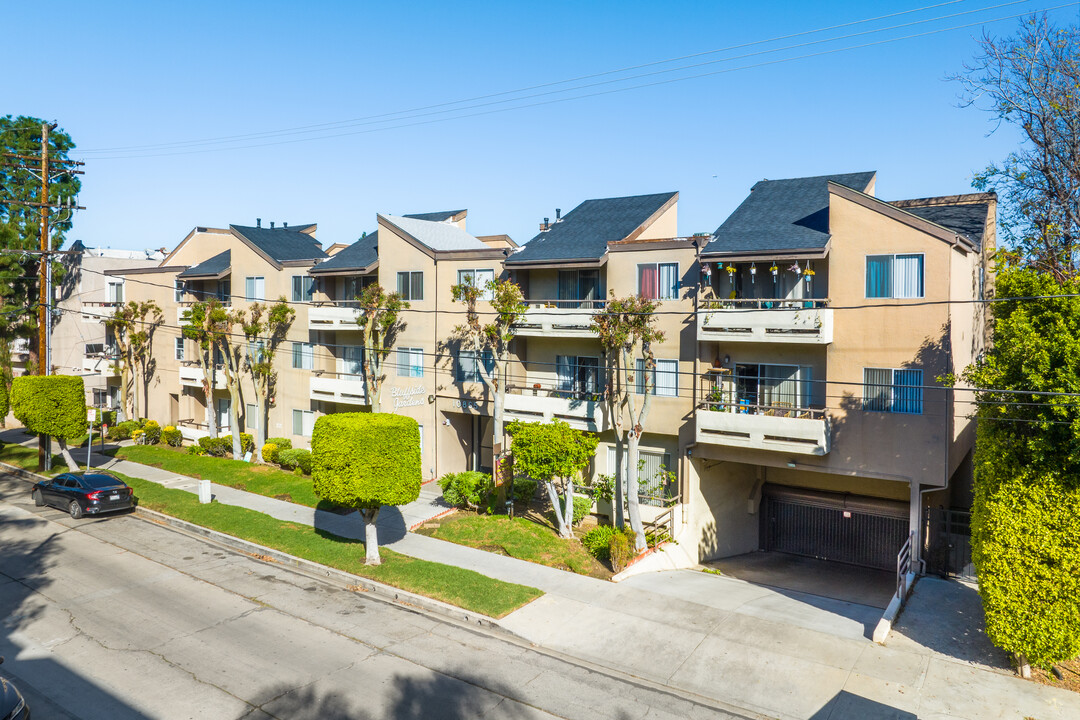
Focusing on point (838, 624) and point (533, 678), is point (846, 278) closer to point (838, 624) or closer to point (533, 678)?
point (838, 624)

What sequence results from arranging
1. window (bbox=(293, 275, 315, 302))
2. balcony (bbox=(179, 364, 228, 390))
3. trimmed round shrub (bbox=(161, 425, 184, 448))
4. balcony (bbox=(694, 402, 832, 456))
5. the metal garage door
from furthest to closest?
trimmed round shrub (bbox=(161, 425, 184, 448))
balcony (bbox=(179, 364, 228, 390))
window (bbox=(293, 275, 315, 302))
the metal garage door
balcony (bbox=(694, 402, 832, 456))

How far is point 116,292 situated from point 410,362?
25512 mm

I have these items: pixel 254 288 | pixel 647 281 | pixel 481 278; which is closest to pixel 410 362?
pixel 481 278

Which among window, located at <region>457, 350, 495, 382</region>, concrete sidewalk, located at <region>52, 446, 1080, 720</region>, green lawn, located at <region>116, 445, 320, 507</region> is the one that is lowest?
concrete sidewalk, located at <region>52, 446, 1080, 720</region>

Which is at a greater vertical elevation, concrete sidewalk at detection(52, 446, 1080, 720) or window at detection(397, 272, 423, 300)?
window at detection(397, 272, 423, 300)

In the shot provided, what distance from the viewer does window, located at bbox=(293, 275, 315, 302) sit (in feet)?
111

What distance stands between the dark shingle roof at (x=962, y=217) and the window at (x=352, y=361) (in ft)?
74.7

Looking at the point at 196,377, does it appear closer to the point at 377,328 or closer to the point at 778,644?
the point at 377,328

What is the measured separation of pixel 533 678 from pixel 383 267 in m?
20.6

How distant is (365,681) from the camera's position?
44.5ft

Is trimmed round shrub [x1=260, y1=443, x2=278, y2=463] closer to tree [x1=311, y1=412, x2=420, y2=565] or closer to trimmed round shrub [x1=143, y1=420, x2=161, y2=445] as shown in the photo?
trimmed round shrub [x1=143, y1=420, x2=161, y2=445]

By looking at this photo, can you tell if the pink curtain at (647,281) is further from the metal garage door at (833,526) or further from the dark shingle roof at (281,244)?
the dark shingle roof at (281,244)

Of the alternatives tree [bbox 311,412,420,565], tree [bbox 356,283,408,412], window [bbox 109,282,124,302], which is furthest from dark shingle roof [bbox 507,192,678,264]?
window [bbox 109,282,124,302]

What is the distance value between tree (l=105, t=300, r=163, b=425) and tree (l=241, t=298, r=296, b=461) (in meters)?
9.03
